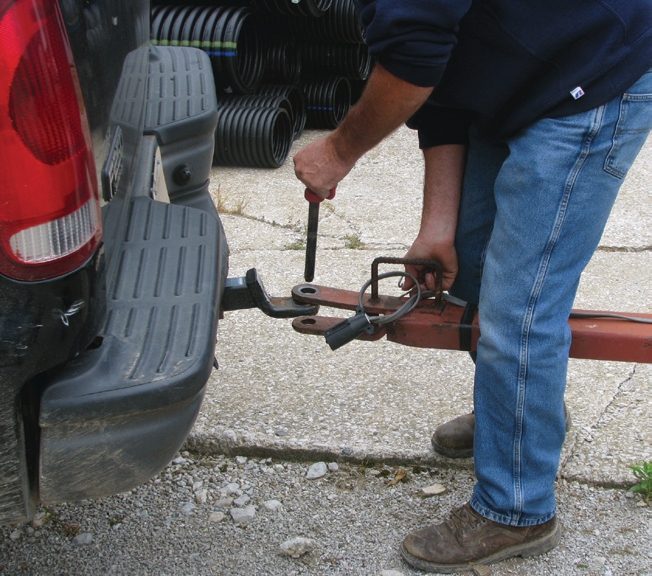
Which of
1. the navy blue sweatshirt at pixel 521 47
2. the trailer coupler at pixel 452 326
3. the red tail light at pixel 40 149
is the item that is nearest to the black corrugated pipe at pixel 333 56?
the trailer coupler at pixel 452 326

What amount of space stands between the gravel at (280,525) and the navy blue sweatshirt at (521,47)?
113 centimetres

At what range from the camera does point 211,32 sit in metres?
5.05

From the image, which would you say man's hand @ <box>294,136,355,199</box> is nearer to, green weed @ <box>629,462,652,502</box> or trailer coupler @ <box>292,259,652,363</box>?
trailer coupler @ <box>292,259,652,363</box>

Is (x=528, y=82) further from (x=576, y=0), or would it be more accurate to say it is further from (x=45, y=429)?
(x=45, y=429)

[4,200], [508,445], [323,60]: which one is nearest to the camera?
[4,200]

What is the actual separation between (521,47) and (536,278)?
1.71 ft

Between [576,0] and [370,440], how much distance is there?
143cm

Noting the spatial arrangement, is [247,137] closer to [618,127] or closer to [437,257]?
[437,257]

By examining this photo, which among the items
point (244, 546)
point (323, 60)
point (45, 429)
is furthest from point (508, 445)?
point (323, 60)

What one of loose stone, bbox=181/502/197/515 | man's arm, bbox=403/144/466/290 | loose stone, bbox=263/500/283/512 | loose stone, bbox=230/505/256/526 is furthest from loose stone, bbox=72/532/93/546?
man's arm, bbox=403/144/466/290

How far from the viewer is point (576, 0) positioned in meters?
1.58

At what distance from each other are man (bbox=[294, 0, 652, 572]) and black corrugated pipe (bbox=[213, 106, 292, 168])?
3.16 meters

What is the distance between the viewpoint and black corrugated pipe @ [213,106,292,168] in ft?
16.5

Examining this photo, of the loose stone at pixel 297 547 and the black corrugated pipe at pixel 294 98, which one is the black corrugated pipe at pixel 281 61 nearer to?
the black corrugated pipe at pixel 294 98
